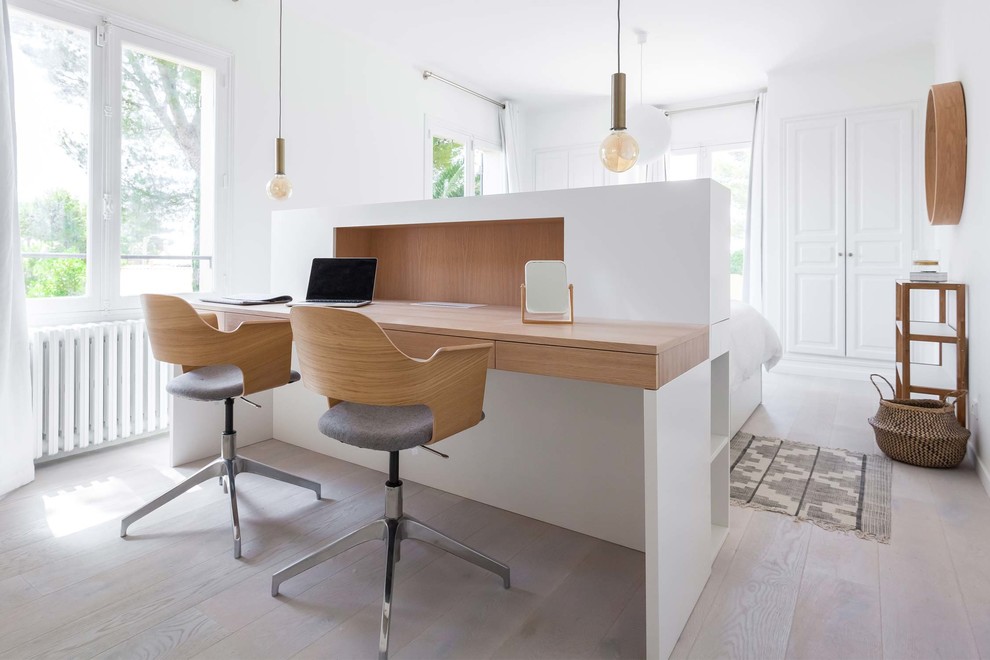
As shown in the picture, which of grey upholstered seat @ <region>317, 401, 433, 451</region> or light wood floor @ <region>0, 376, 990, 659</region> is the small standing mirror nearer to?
grey upholstered seat @ <region>317, 401, 433, 451</region>

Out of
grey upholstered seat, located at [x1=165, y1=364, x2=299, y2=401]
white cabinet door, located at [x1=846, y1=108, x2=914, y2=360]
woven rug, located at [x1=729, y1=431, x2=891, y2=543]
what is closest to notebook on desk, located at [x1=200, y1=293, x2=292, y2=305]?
grey upholstered seat, located at [x1=165, y1=364, x2=299, y2=401]

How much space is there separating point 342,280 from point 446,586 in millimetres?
1380

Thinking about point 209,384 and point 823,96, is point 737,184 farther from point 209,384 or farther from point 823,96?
point 209,384

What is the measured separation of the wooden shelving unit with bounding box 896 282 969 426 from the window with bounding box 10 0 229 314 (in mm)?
3998

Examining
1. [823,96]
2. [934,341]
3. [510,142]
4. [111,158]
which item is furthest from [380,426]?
[510,142]

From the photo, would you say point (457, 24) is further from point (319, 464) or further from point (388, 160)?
point (319, 464)

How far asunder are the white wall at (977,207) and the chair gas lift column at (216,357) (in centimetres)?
292

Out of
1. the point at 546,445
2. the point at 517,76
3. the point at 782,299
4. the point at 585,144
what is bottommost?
the point at 546,445

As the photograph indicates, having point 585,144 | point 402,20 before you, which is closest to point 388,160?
point 402,20

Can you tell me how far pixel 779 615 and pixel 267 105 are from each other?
3878 mm

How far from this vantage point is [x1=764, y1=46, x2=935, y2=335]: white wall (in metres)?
4.45

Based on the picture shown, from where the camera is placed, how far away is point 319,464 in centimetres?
269

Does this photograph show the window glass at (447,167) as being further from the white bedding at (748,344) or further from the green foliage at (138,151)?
the white bedding at (748,344)

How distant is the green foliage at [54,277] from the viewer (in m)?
2.71
